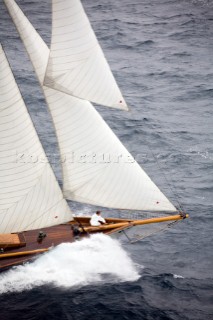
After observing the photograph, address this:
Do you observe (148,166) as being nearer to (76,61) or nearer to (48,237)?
(48,237)

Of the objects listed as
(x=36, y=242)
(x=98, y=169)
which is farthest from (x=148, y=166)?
(x=36, y=242)

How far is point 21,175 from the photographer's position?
26969 mm

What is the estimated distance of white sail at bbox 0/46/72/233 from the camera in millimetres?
25516

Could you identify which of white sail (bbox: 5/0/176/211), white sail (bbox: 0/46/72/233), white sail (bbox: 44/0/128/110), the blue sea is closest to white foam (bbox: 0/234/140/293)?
the blue sea

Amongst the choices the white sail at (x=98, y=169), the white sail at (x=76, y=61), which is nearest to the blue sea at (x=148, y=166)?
the white sail at (x=76, y=61)

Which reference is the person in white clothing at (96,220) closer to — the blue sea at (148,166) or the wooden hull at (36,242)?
the wooden hull at (36,242)

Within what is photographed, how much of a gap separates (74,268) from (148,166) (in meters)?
13.3

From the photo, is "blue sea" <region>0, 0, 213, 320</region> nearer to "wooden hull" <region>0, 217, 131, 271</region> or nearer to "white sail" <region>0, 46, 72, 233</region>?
"wooden hull" <region>0, 217, 131, 271</region>

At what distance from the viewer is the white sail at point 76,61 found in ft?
80.7

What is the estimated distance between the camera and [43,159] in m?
27.3

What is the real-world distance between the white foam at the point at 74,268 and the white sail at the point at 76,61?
8976mm

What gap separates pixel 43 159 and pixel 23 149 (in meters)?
1.27

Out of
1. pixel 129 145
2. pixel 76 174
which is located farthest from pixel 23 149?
pixel 129 145

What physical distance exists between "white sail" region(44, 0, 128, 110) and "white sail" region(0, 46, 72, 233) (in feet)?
6.79
